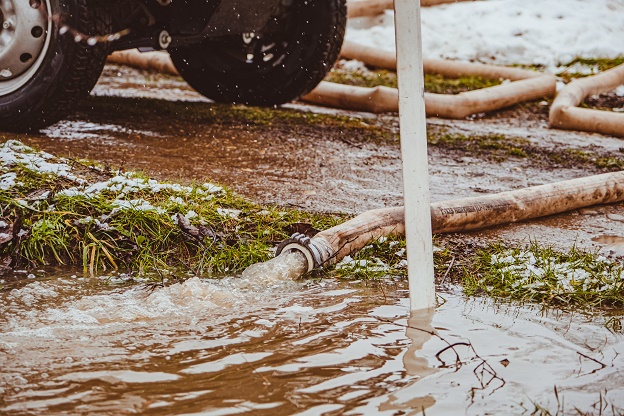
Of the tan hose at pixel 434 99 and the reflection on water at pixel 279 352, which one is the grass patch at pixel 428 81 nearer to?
the tan hose at pixel 434 99

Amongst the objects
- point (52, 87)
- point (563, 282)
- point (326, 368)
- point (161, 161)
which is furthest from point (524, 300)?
point (52, 87)

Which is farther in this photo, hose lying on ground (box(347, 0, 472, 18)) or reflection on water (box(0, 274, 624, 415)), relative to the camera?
hose lying on ground (box(347, 0, 472, 18))

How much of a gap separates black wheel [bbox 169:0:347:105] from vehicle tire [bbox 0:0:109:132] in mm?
1543

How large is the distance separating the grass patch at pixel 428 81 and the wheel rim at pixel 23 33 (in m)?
4.04

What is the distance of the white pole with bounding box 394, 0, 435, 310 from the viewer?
304 centimetres

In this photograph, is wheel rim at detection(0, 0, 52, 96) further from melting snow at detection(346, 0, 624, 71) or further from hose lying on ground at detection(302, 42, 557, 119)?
melting snow at detection(346, 0, 624, 71)

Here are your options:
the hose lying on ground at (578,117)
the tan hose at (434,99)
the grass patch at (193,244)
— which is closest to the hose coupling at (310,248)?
the grass patch at (193,244)

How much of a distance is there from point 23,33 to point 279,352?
3.15 m

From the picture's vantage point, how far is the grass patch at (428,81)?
28.4 feet

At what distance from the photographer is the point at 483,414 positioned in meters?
2.43

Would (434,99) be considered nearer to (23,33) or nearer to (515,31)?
(23,33)

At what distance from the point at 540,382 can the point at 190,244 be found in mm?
1854

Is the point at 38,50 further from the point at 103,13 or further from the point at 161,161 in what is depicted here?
the point at 161,161

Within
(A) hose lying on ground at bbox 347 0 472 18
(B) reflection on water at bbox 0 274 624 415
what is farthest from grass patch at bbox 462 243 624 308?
(A) hose lying on ground at bbox 347 0 472 18
